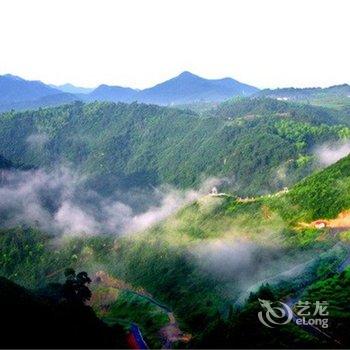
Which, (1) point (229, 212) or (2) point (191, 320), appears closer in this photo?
(2) point (191, 320)

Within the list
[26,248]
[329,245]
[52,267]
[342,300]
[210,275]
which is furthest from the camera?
[26,248]

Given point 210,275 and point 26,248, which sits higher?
point 210,275

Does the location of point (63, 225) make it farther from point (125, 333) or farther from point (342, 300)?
point (342, 300)

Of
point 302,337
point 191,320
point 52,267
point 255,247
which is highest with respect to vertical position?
point 302,337

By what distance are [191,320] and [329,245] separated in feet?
68.1

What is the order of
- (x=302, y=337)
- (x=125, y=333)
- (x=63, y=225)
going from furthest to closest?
(x=63, y=225) → (x=125, y=333) → (x=302, y=337)

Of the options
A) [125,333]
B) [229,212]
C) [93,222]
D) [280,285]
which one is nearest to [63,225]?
[93,222]

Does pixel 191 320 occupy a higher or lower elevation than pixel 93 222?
higher

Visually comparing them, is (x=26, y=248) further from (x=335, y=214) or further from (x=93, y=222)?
(x=335, y=214)

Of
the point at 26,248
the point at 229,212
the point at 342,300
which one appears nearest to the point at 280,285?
the point at 342,300

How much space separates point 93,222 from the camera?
173000 millimetres

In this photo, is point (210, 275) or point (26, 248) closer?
point (210, 275)

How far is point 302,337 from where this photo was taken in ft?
134

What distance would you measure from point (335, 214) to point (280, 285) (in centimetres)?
2276
